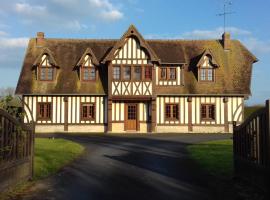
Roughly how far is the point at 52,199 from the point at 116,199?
1294mm

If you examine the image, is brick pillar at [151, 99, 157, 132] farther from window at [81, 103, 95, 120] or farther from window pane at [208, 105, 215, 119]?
window at [81, 103, 95, 120]

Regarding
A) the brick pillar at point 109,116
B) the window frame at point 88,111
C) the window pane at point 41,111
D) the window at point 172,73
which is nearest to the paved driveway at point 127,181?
the brick pillar at point 109,116

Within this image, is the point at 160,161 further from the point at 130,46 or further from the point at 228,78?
the point at 228,78

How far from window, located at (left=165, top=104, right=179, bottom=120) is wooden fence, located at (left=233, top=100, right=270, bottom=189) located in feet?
69.8

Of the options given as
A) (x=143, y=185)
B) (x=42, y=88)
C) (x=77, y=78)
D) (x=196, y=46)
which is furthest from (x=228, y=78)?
(x=143, y=185)

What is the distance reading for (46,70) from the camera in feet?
106

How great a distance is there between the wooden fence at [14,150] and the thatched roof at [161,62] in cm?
2141

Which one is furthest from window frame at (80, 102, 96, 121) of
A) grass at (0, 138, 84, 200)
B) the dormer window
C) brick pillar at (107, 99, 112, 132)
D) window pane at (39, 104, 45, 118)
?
grass at (0, 138, 84, 200)

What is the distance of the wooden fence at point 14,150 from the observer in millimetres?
7664

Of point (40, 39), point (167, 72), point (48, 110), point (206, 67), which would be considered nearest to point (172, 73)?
point (167, 72)

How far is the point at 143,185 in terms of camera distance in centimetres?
901

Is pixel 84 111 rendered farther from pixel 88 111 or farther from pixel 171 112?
pixel 171 112

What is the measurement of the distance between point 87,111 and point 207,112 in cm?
1022

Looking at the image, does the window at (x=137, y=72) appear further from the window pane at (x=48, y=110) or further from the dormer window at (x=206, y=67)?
the window pane at (x=48, y=110)
